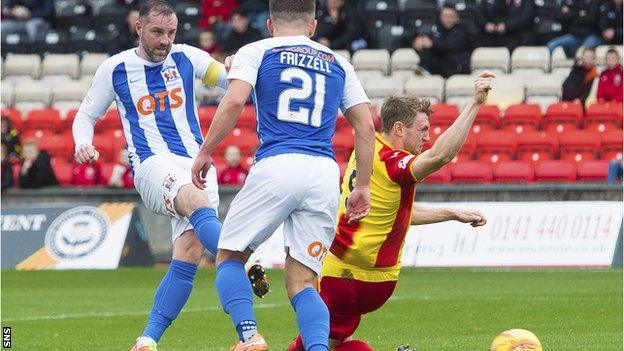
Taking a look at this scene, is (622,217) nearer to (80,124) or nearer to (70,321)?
(70,321)

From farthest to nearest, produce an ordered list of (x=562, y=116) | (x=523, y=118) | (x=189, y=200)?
(x=523, y=118) → (x=562, y=116) → (x=189, y=200)

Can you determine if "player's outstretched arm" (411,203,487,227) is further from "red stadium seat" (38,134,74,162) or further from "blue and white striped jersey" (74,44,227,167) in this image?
"red stadium seat" (38,134,74,162)

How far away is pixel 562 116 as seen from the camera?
71.3 ft

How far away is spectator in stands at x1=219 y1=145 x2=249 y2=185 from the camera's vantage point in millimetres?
20578

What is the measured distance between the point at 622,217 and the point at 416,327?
7.17 meters

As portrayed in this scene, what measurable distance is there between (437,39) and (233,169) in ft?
16.4

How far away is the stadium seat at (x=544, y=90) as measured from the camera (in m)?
22.9

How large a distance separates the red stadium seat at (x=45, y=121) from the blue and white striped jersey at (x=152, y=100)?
51.0 feet

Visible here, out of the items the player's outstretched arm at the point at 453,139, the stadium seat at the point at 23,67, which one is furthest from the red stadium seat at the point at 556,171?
the player's outstretched arm at the point at 453,139

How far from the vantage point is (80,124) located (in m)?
9.38

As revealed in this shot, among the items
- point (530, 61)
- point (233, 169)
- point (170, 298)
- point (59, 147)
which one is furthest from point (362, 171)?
point (59, 147)

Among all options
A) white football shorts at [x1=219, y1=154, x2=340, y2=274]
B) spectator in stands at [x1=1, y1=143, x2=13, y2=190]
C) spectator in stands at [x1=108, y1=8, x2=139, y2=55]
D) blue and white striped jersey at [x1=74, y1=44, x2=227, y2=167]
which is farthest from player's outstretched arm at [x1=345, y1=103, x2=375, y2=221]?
spectator in stands at [x1=108, y1=8, x2=139, y2=55]

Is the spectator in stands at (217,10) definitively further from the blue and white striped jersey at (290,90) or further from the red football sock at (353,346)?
the blue and white striped jersey at (290,90)

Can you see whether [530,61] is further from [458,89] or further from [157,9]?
[157,9]
